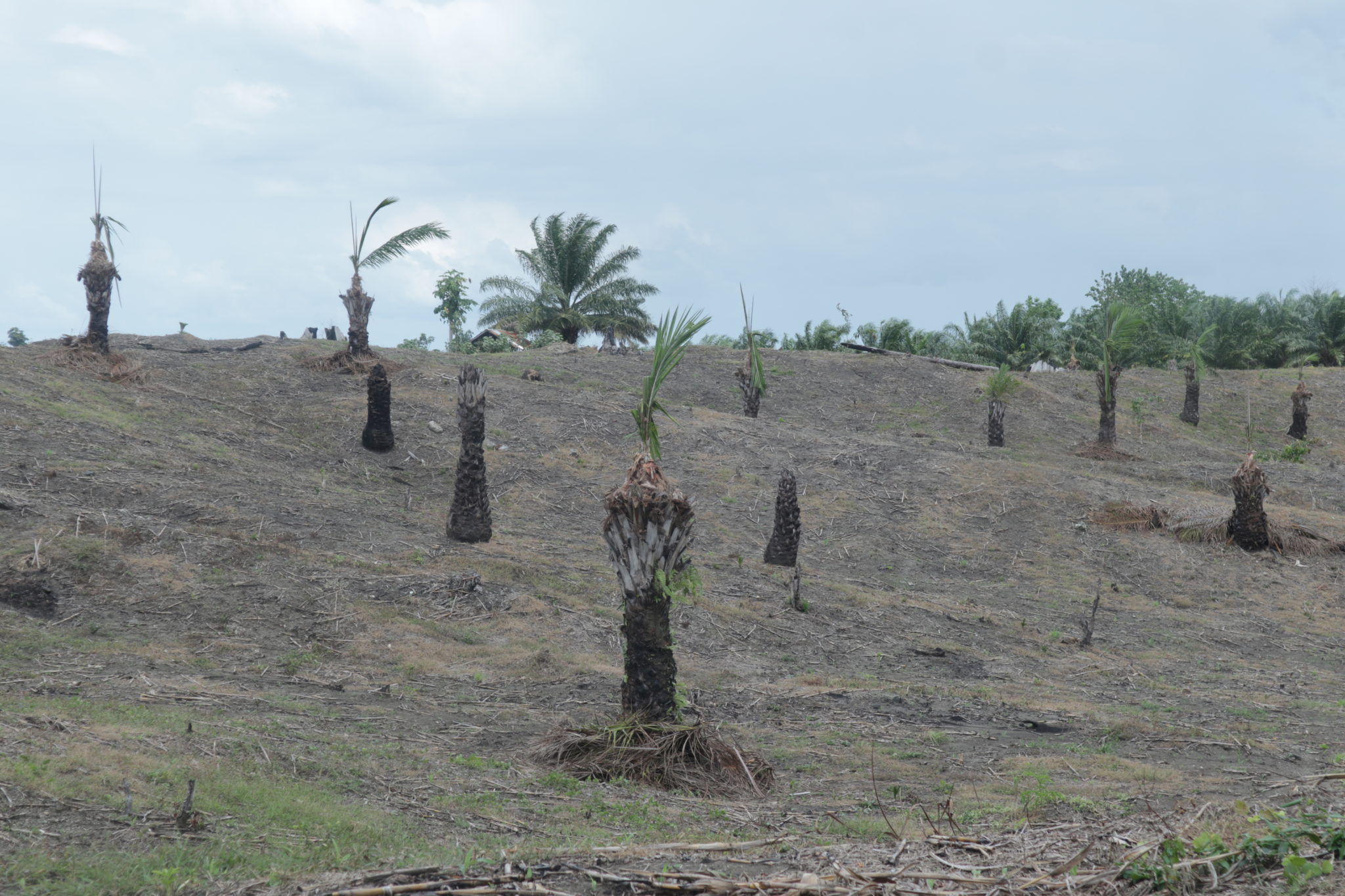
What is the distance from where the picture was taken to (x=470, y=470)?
675 inches

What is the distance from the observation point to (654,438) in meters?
9.18

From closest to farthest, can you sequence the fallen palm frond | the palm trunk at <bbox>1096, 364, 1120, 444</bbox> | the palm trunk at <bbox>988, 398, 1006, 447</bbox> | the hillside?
1. the hillside
2. the fallen palm frond
3. the palm trunk at <bbox>988, 398, 1006, 447</bbox>
4. the palm trunk at <bbox>1096, 364, 1120, 444</bbox>

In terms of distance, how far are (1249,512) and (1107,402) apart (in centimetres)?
829

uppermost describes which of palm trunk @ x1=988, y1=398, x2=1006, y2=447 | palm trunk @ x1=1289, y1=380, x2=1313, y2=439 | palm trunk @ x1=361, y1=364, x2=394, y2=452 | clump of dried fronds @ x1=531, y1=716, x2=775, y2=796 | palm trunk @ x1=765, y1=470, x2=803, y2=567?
palm trunk @ x1=1289, y1=380, x2=1313, y2=439

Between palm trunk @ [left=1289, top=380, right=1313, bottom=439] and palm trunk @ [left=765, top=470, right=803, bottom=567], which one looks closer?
palm trunk @ [left=765, top=470, right=803, bottom=567]

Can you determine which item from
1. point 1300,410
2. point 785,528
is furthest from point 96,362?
point 1300,410

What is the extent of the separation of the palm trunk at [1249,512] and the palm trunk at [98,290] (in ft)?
77.3

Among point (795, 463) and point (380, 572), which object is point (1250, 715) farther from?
point (795, 463)

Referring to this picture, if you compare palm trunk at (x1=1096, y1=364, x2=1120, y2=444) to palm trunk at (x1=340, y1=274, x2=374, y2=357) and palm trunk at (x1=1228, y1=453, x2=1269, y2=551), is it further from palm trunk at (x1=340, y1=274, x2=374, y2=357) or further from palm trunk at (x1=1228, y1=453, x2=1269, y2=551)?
palm trunk at (x1=340, y1=274, x2=374, y2=357)

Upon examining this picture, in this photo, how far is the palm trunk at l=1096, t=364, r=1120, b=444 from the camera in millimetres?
29297

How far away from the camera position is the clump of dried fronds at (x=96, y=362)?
75.8 feet

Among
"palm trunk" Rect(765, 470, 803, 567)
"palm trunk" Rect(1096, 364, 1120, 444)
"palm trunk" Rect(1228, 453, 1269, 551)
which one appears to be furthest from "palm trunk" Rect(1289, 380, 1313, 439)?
"palm trunk" Rect(765, 470, 803, 567)

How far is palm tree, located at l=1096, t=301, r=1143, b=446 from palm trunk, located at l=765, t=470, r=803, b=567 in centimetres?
1425

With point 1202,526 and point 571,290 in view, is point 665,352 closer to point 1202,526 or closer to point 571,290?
point 1202,526
